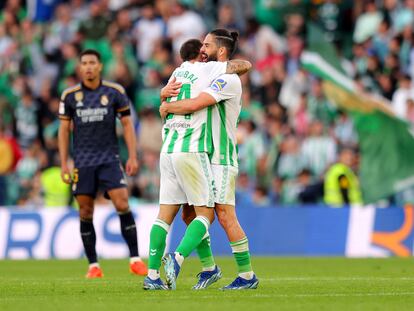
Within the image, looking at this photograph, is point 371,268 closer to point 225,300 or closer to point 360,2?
point 225,300

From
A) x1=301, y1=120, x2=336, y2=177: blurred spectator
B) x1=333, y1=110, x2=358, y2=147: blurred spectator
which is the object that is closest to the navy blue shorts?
x1=301, y1=120, x2=336, y2=177: blurred spectator

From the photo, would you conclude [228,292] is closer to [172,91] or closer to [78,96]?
[172,91]

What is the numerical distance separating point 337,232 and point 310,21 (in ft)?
20.6

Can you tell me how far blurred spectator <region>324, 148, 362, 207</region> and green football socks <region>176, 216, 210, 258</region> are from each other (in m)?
10.7

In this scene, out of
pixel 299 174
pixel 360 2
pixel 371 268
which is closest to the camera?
pixel 371 268

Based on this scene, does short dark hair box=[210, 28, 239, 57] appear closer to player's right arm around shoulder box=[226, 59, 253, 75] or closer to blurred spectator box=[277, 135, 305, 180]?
player's right arm around shoulder box=[226, 59, 253, 75]

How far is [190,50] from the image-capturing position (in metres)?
11.8

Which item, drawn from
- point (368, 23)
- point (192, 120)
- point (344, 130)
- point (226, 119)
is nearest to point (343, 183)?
point (344, 130)

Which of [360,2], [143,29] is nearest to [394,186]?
[360,2]

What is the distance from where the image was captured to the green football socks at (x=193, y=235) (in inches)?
440

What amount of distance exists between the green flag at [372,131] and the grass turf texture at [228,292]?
4746 millimetres

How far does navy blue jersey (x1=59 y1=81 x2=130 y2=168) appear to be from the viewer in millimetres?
14898

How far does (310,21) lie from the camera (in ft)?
84.1

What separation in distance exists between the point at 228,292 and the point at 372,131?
11596 millimetres
